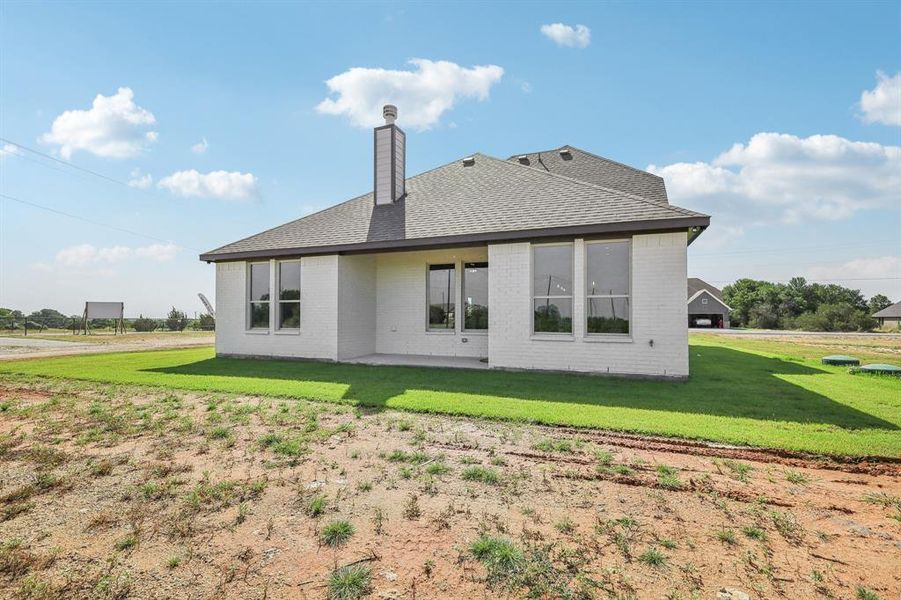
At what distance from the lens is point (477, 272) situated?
1146 centimetres

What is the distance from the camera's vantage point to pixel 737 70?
11.2 metres

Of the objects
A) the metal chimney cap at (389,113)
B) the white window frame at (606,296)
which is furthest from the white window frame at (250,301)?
the white window frame at (606,296)

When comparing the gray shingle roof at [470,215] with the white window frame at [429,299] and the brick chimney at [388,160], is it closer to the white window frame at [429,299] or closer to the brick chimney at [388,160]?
the brick chimney at [388,160]

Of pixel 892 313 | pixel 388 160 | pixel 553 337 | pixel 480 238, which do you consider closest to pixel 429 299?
pixel 480 238

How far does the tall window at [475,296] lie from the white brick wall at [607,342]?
6.99ft

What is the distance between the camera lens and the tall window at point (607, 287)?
8.29 m

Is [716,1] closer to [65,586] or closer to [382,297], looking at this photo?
[382,297]

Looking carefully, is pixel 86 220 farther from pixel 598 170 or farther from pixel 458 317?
pixel 598 170

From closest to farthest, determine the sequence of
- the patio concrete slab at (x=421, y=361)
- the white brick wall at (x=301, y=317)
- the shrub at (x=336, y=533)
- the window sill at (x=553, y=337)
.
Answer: the shrub at (x=336, y=533), the window sill at (x=553, y=337), the patio concrete slab at (x=421, y=361), the white brick wall at (x=301, y=317)

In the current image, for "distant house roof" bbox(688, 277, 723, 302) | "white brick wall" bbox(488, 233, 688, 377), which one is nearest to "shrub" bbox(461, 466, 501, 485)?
"white brick wall" bbox(488, 233, 688, 377)

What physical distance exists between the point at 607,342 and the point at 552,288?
5.38 ft

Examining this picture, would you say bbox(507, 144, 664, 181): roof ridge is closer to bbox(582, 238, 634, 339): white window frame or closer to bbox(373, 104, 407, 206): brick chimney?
bbox(373, 104, 407, 206): brick chimney

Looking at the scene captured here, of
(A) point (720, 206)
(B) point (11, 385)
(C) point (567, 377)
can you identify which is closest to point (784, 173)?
(A) point (720, 206)

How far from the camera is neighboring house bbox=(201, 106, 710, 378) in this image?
801cm
